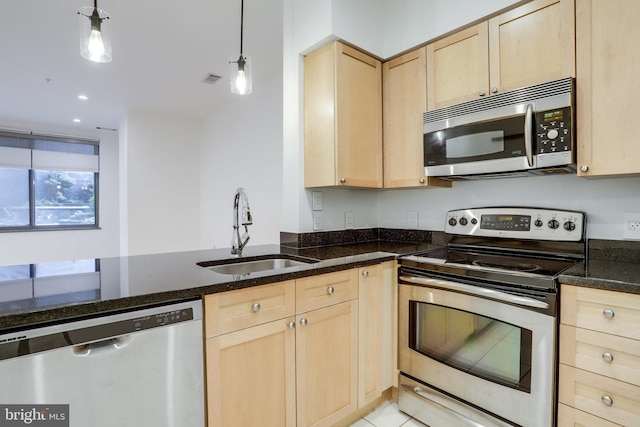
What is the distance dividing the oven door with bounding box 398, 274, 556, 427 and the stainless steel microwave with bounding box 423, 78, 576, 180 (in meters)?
0.70

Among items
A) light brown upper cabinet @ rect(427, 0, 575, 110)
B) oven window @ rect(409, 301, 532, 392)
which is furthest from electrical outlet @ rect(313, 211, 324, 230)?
light brown upper cabinet @ rect(427, 0, 575, 110)

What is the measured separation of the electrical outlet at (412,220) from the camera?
2385 millimetres

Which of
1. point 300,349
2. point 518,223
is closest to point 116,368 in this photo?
point 300,349

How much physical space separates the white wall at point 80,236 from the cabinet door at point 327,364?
219 inches

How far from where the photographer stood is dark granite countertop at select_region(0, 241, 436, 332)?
86 cm

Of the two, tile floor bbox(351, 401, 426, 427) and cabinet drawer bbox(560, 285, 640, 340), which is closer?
cabinet drawer bbox(560, 285, 640, 340)

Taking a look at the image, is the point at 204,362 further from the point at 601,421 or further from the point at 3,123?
the point at 3,123

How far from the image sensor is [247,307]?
124cm

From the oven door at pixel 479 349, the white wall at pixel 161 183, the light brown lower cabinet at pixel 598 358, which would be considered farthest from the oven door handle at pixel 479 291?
the white wall at pixel 161 183

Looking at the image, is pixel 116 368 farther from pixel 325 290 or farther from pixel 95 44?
pixel 95 44

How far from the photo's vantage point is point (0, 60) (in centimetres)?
296

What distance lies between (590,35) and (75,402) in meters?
2.44

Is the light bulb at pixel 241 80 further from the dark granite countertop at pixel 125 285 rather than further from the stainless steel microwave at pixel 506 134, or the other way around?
the stainless steel microwave at pixel 506 134

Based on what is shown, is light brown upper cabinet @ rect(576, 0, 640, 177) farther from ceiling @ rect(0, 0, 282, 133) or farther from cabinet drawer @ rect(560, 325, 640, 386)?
ceiling @ rect(0, 0, 282, 133)
